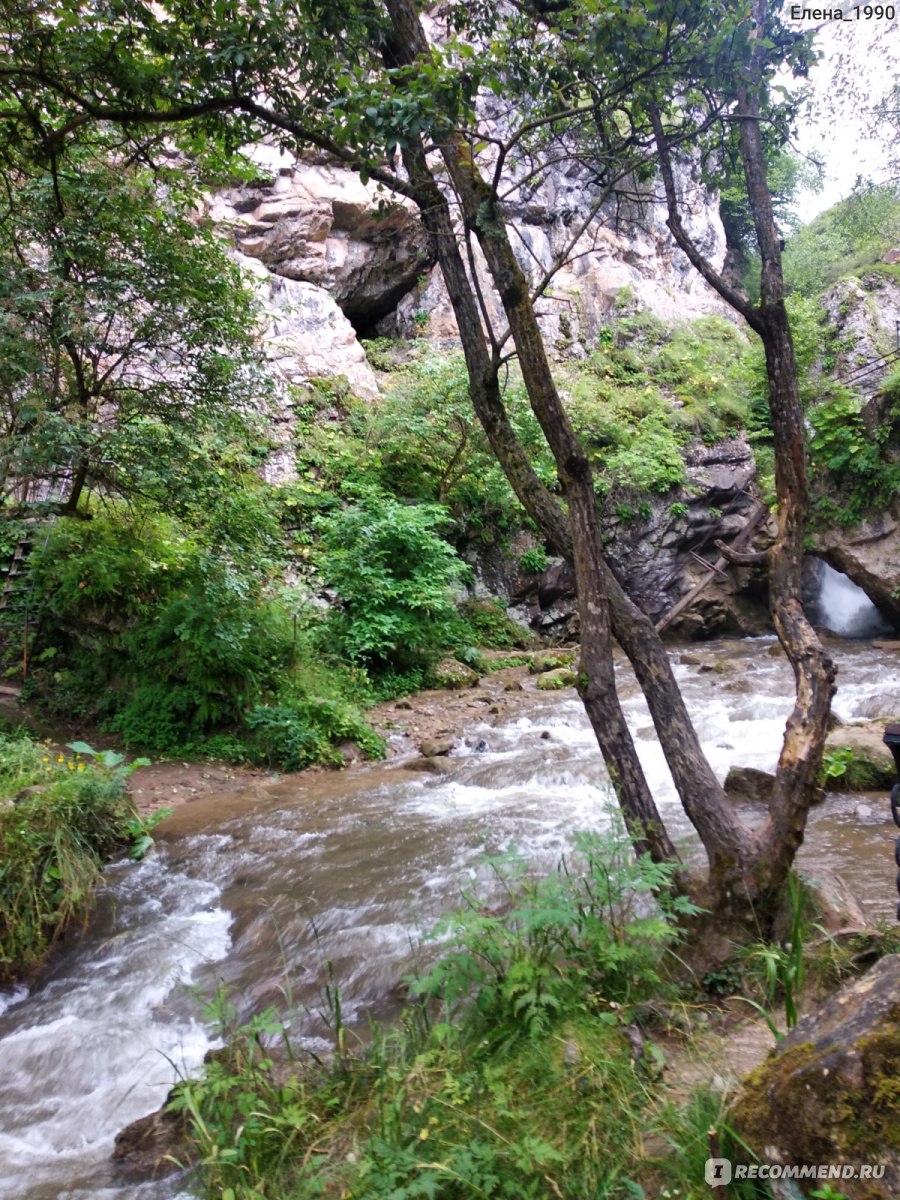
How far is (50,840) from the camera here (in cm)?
478

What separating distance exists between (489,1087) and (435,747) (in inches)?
254

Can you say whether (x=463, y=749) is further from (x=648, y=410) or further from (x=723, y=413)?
(x=723, y=413)

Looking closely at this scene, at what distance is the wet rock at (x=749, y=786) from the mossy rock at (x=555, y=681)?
211 inches

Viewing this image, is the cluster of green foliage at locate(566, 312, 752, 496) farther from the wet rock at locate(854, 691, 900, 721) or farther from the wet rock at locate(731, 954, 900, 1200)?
the wet rock at locate(731, 954, 900, 1200)

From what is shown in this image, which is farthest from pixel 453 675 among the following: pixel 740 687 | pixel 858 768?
pixel 858 768

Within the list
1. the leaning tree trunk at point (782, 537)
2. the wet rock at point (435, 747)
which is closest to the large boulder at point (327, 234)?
the wet rock at point (435, 747)

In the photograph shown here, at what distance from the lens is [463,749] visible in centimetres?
909

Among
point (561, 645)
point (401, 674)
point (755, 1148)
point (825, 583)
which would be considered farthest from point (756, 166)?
point (825, 583)

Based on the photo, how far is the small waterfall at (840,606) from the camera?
56.4ft

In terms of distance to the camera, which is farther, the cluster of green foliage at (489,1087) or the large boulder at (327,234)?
the large boulder at (327,234)

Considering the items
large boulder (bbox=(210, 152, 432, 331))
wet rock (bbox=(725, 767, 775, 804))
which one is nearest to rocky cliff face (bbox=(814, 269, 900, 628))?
wet rock (bbox=(725, 767, 775, 804))

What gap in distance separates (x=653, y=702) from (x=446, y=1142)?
2.22 m

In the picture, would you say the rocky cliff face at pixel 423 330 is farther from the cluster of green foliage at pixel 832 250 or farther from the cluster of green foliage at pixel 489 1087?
the cluster of green foliage at pixel 489 1087

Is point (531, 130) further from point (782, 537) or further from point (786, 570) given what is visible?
point (786, 570)
